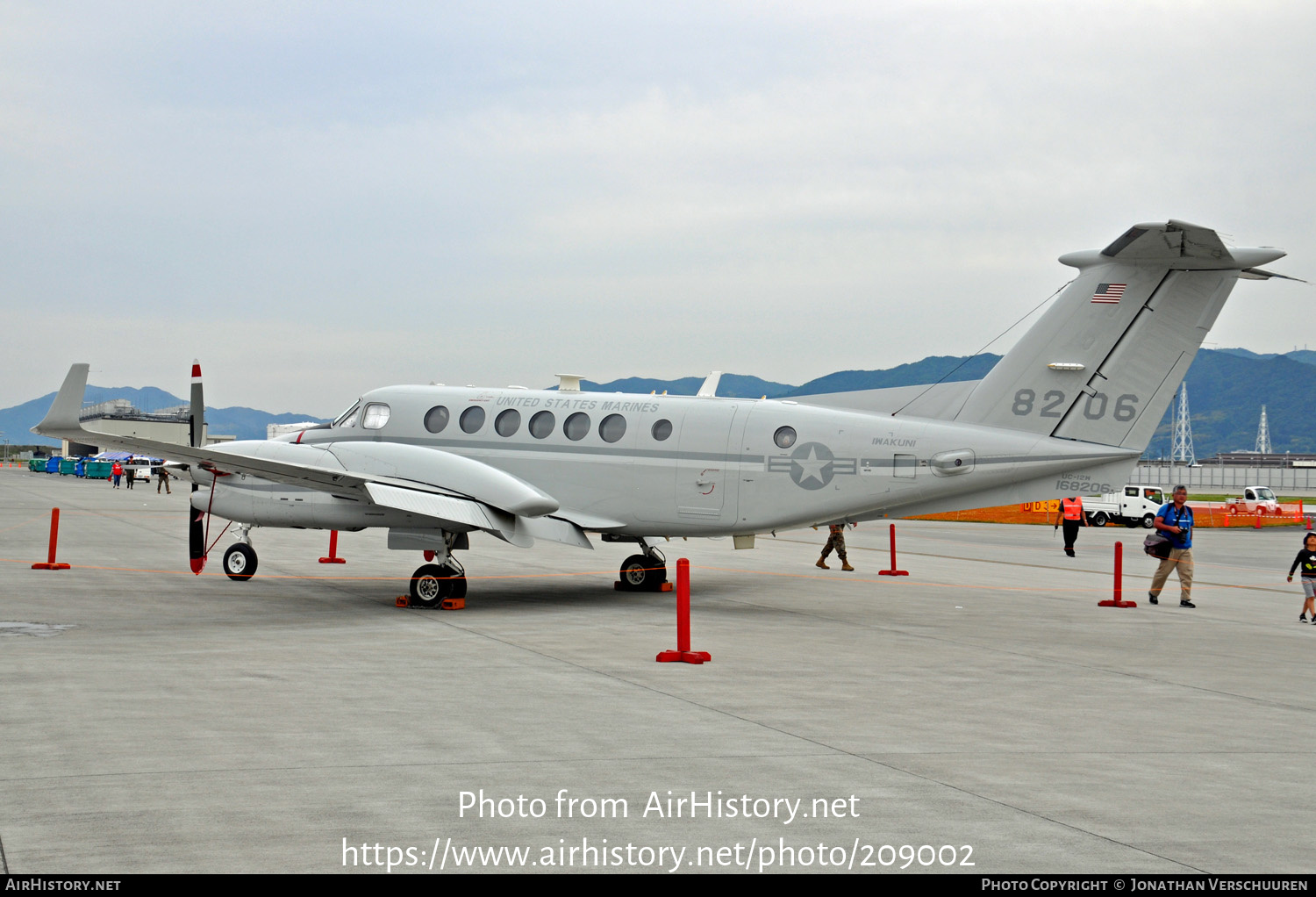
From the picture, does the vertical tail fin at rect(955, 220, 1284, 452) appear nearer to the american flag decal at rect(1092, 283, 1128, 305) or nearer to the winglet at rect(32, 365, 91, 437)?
the american flag decal at rect(1092, 283, 1128, 305)

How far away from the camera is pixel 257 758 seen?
7.12m

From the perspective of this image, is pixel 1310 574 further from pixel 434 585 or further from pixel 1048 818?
pixel 434 585

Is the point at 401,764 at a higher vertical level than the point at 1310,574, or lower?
lower

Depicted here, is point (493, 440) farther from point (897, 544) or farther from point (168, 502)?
point (168, 502)

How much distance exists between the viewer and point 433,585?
16.1m

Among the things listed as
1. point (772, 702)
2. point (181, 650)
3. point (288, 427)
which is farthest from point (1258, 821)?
point (288, 427)

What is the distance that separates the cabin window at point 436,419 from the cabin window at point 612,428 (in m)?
2.80

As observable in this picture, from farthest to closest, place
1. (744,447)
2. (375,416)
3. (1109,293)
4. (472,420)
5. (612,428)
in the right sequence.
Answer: (375,416)
(472,420)
(612,428)
(744,447)
(1109,293)

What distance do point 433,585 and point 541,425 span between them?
3.27 metres

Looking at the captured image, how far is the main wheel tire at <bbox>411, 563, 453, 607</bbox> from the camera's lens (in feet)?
52.9

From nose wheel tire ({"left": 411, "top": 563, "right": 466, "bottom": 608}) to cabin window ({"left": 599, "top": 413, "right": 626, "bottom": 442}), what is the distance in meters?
3.23

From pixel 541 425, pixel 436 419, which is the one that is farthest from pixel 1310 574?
pixel 436 419

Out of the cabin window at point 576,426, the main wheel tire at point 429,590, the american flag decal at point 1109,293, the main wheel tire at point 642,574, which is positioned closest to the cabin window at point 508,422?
the cabin window at point 576,426

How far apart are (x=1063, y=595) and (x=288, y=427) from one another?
14956 millimetres
